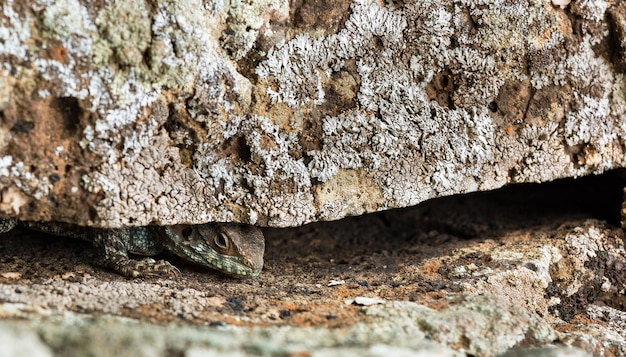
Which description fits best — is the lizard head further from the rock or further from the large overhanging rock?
the rock

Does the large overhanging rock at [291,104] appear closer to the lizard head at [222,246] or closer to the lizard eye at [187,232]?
the lizard head at [222,246]

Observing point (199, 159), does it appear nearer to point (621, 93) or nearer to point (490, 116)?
point (490, 116)

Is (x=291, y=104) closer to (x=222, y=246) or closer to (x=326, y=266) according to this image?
(x=222, y=246)

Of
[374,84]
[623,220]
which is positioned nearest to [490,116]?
[374,84]

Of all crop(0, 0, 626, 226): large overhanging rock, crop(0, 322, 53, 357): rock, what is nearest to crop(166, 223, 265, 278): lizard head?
crop(0, 0, 626, 226): large overhanging rock

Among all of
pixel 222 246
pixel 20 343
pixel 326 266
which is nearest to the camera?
pixel 20 343

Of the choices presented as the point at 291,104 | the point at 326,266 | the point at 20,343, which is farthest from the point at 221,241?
the point at 20,343

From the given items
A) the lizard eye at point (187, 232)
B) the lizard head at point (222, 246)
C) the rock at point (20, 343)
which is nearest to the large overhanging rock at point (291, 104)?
the lizard head at point (222, 246)
